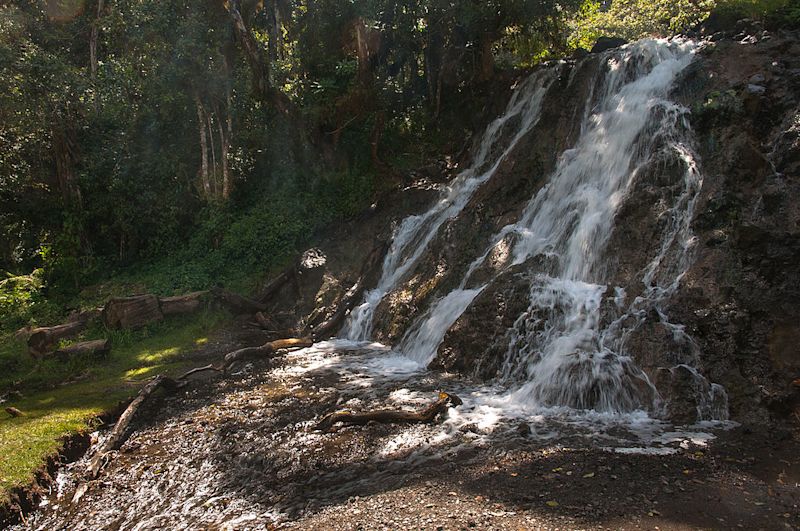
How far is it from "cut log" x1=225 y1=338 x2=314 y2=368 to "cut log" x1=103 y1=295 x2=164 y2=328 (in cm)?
411

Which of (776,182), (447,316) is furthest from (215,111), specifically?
(776,182)

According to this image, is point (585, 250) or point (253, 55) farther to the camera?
point (253, 55)

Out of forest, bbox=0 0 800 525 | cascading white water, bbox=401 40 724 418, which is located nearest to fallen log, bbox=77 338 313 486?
forest, bbox=0 0 800 525

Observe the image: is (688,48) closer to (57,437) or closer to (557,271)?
(557,271)

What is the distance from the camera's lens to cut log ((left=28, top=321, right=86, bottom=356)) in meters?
14.2

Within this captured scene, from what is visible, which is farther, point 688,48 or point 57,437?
point 688,48

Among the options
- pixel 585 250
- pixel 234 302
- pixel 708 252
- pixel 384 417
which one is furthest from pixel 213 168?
pixel 708 252

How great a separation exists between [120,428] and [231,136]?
1618cm

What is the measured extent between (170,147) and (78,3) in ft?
31.1

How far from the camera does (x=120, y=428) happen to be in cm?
919

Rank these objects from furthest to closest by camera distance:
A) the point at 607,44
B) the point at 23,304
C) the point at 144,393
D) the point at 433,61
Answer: the point at 433,61
the point at 607,44
the point at 23,304
the point at 144,393

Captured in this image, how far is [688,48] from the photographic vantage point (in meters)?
15.7

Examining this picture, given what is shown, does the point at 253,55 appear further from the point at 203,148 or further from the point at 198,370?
the point at 198,370

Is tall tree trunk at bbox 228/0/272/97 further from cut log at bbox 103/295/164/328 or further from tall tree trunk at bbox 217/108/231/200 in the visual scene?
cut log at bbox 103/295/164/328
